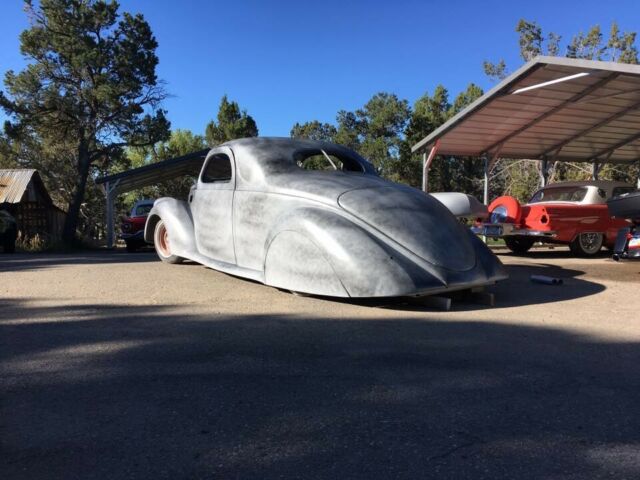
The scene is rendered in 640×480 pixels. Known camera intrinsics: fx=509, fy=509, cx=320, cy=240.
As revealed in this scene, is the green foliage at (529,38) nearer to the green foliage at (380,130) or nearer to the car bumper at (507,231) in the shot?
the green foliage at (380,130)

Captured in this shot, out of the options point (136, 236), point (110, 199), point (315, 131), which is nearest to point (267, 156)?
point (136, 236)

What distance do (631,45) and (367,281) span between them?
121 feet

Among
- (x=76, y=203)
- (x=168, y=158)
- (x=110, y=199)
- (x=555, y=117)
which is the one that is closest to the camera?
(x=555, y=117)

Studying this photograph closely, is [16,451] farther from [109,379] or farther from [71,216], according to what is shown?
[71,216]

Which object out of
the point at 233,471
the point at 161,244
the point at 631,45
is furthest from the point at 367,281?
the point at 631,45

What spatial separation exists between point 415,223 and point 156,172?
60.8 ft

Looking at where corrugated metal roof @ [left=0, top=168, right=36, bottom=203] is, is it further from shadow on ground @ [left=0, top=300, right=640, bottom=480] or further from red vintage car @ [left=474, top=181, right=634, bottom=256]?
shadow on ground @ [left=0, top=300, right=640, bottom=480]

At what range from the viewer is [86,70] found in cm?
2556

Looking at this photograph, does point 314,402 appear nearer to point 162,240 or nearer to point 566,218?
point 162,240

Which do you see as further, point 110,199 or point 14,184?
point 14,184

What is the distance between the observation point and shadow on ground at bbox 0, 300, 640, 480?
88.9 inches

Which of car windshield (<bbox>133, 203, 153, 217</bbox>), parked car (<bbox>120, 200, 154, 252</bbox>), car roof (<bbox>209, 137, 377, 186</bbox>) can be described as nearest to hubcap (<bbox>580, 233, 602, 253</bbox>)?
car roof (<bbox>209, 137, 377, 186</bbox>)

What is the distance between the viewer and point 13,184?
24.6 m

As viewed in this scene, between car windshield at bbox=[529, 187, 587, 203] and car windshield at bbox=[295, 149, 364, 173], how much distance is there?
243 inches
